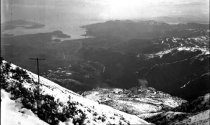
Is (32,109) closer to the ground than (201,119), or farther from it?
farther from it

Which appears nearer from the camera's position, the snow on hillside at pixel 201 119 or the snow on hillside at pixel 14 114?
the snow on hillside at pixel 14 114

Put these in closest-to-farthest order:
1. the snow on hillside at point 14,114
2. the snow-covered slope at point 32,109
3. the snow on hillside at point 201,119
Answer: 1. the snow on hillside at point 14,114
2. the snow-covered slope at point 32,109
3. the snow on hillside at point 201,119

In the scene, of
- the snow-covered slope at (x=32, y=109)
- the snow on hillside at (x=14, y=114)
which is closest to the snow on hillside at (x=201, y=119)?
the snow-covered slope at (x=32, y=109)

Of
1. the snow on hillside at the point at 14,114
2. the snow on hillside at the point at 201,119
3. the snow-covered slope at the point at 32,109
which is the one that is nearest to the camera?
the snow on hillside at the point at 14,114

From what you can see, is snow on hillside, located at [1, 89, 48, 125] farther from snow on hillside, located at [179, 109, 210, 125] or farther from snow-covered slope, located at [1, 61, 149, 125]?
snow on hillside, located at [179, 109, 210, 125]

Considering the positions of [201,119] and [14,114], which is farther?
[201,119]

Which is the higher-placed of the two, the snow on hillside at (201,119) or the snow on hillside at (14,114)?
the snow on hillside at (14,114)

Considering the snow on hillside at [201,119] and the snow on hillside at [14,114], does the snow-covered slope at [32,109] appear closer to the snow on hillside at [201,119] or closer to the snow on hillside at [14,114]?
the snow on hillside at [14,114]

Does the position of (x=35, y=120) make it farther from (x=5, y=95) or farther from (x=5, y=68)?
(x=5, y=68)

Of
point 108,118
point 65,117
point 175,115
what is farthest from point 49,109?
point 175,115

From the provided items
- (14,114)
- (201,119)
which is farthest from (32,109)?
(201,119)

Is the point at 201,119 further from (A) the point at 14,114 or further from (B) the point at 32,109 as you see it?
(A) the point at 14,114
